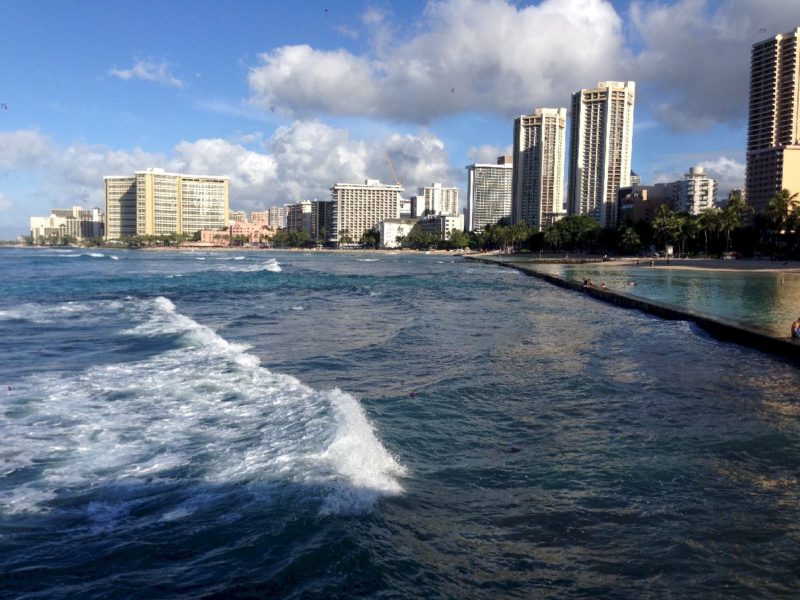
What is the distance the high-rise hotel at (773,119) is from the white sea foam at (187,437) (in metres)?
140

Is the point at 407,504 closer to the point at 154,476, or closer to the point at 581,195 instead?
the point at 154,476

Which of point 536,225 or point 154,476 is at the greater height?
point 536,225

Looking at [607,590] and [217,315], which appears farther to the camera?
[217,315]

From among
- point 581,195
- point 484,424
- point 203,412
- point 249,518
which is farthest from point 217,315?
point 581,195

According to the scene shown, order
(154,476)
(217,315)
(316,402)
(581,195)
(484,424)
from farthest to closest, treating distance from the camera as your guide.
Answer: (581,195)
(217,315)
(316,402)
(484,424)
(154,476)

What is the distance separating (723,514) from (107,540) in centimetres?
570

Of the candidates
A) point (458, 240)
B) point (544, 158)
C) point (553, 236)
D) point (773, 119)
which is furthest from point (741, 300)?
point (544, 158)

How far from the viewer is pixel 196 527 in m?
5.86

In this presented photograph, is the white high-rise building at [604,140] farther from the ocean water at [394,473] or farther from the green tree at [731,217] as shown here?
the ocean water at [394,473]

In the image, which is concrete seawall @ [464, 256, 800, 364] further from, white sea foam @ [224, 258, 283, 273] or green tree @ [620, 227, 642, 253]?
green tree @ [620, 227, 642, 253]

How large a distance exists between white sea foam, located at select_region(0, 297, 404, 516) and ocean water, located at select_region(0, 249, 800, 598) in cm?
4

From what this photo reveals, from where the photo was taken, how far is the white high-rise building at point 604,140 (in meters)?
162

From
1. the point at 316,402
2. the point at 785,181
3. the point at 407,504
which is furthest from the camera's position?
the point at 785,181

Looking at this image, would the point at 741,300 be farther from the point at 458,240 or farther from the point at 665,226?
the point at 458,240
